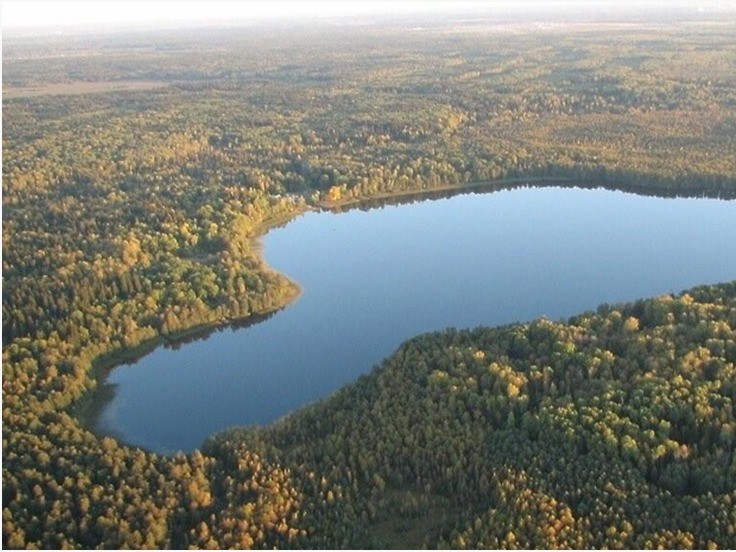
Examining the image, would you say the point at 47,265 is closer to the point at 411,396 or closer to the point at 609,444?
the point at 411,396

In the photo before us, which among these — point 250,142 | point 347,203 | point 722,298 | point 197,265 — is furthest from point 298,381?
point 250,142

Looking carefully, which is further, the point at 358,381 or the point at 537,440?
the point at 358,381

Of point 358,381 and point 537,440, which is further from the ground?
point 358,381

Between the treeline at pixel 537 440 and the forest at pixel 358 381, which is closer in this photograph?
the treeline at pixel 537 440

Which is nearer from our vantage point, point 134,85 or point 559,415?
point 559,415

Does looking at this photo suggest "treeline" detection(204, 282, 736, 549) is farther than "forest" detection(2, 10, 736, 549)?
No

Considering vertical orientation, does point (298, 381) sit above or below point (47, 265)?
below

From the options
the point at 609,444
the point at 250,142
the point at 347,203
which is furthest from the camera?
the point at 250,142

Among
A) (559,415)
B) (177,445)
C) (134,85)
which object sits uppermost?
(134,85)
